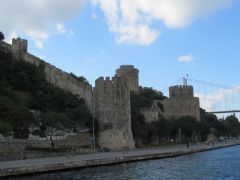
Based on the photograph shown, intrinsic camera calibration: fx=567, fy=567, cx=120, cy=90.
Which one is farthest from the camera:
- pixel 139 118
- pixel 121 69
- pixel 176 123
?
pixel 121 69

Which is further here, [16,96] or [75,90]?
[75,90]

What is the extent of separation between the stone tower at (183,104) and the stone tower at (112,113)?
35.7m

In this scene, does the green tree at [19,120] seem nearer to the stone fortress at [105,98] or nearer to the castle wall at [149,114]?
the stone fortress at [105,98]

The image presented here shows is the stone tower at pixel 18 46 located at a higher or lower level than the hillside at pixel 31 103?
A: higher

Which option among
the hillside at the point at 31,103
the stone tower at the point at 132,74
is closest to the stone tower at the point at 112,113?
the hillside at the point at 31,103

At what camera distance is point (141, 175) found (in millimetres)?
25688

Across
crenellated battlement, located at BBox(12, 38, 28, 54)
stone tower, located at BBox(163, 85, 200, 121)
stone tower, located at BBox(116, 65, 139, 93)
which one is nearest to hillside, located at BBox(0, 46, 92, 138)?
crenellated battlement, located at BBox(12, 38, 28, 54)

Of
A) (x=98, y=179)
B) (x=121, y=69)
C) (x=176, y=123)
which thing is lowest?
(x=98, y=179)

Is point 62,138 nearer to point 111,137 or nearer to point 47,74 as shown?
point 111,137

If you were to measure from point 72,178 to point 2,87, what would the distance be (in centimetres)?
2407

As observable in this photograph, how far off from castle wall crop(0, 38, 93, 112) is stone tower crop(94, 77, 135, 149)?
26.4ft

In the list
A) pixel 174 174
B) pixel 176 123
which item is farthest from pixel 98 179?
pixel 176 123

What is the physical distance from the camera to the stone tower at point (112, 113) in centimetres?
4694

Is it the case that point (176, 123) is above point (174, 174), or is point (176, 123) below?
above
